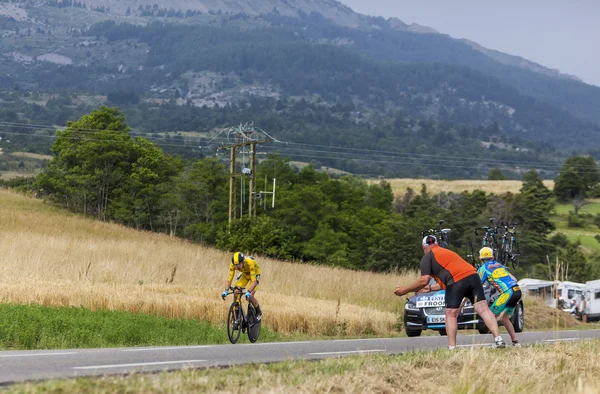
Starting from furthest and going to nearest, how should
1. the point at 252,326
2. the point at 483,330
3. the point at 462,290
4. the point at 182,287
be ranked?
the point at 182,287 < the point at 483,330 < the point at 252,326 < the point at 462,290

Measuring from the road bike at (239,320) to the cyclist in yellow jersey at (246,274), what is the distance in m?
0.13

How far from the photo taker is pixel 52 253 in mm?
32781

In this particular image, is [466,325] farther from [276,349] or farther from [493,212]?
[493,212]

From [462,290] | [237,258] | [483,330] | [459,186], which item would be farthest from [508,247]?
[459,186]

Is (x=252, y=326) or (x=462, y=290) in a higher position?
(x=462, y=290)

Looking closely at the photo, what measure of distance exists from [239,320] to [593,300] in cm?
3285

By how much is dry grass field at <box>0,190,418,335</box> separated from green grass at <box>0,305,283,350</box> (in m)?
2.17

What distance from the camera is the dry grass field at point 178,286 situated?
22.3 m

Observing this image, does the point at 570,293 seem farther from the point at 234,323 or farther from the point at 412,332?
the point at 234,323

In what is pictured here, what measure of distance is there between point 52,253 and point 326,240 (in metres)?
45.0

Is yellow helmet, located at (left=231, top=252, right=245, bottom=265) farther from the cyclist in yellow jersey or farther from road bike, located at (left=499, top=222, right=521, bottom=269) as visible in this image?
road bike, located at (left=499, top=222, right=521, bottom=269)

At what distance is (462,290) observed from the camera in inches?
555

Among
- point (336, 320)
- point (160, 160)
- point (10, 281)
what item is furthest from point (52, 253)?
point (160, 160)

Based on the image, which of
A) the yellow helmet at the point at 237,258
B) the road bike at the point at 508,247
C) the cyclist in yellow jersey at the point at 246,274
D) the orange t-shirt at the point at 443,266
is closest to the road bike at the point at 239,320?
the cyclist in yellow jersey at the point at 246,274
